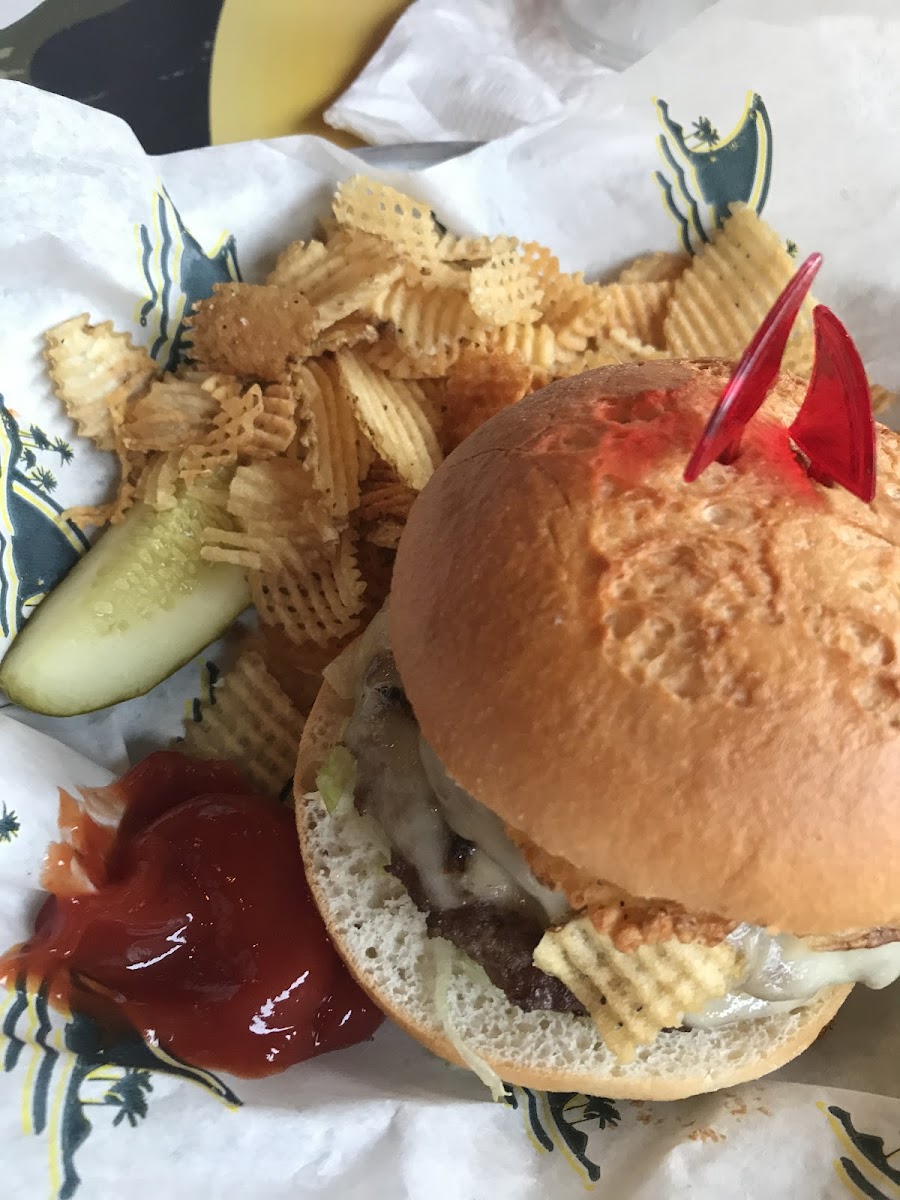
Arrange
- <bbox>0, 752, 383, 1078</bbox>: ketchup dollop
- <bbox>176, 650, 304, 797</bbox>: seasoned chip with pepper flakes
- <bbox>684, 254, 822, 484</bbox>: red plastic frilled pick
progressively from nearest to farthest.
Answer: <bbox>684, 254, 822, 484</bbox>: red plastic frilled pick, <bbox>0, 752, 383, 1078</bbox>: ketchup dollop, <bbox>176, 650, 304, 797</bbox>: seasoned chip with pepper flakes

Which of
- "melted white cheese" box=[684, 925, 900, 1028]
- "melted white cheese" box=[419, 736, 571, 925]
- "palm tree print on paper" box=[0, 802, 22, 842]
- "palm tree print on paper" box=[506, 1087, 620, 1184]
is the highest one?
"palm tree print on paper" box=[0, 802, 22, 842]

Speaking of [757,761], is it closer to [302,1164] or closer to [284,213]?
[302,1164]

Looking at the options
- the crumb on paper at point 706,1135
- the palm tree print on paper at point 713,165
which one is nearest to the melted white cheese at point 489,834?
the crumb on paper at point 706,1135

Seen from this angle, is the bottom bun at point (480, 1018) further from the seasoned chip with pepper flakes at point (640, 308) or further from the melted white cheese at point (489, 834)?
the seasoned chip with pepper flakes at point (640, 308)

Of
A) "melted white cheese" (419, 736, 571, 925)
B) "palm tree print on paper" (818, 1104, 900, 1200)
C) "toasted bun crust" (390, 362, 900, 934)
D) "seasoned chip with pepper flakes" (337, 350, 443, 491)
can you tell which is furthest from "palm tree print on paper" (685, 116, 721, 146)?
"palm tree print on paper" (818, 1104, 900, 1200)

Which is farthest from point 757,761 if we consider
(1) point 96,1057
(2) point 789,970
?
(1) point 96,1057

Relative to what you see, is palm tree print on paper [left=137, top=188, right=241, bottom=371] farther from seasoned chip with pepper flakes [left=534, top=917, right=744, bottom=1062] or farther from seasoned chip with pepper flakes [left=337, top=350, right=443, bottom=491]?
seasoned chip with pepper flakes [left=534, top=917, right=744, bottom=1062]

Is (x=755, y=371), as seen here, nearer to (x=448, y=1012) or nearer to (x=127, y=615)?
(x=448, y=1012)
